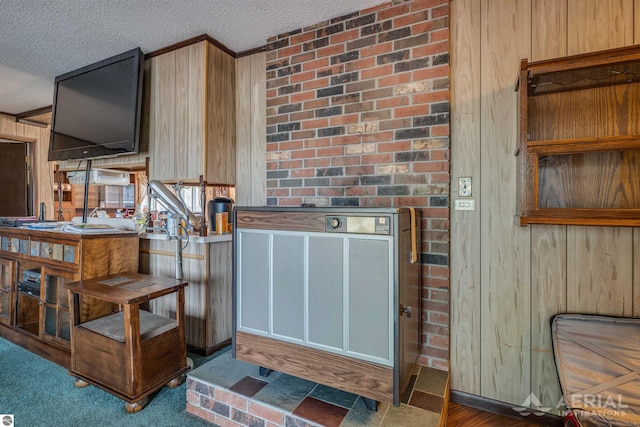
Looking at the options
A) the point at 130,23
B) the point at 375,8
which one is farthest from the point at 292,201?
the point at 130,23

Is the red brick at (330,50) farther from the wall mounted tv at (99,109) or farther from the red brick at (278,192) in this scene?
the wall mounted tv at (99,109)

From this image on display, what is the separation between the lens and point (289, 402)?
1449mm

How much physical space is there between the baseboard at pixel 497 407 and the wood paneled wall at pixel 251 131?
183 cm

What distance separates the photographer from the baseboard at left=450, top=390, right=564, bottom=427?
1623 millimetres

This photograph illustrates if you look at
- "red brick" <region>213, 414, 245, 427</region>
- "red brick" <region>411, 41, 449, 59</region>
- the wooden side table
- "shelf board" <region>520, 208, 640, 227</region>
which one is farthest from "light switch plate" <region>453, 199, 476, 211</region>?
the wooden side table

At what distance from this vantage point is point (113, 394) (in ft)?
5.55

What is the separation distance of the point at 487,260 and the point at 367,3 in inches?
66.6

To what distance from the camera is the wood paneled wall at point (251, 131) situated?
2.47 metres

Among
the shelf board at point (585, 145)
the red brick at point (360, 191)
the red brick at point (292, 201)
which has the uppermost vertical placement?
the shelf board at point (585, 145)

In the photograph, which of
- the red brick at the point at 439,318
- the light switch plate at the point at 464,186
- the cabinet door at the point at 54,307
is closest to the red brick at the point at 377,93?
the light switch plate at the point at 464,186

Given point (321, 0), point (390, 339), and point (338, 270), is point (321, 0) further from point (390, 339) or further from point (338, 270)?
point (390, 339)

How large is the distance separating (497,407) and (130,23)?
3412mm

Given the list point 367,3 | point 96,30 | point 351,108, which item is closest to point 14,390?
point 96,30

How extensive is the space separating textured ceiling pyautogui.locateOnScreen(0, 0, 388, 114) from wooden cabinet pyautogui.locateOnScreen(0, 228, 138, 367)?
1492 mm
